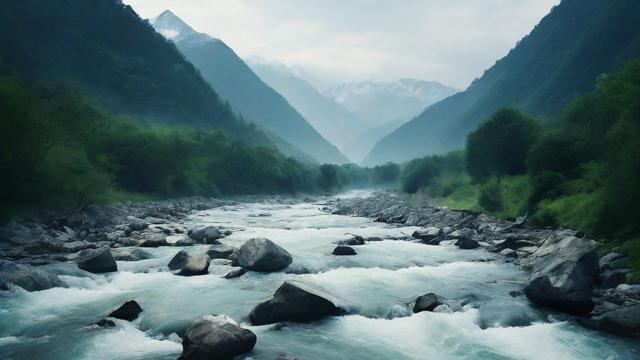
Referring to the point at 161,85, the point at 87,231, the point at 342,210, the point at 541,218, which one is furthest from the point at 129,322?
the point at 161,85

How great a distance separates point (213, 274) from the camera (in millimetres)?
24703

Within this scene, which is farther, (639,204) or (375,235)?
(375,235)

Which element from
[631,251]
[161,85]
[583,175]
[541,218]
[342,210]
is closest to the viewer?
[631,251]

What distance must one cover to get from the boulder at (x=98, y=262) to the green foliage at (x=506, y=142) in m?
59.4

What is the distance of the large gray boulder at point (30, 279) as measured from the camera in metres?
20.5

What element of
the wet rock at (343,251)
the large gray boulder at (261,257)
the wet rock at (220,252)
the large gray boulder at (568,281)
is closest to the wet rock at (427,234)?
the wet rock at (343,251)

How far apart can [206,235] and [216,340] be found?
2442 cm

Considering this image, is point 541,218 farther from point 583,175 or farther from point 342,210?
point 342,210

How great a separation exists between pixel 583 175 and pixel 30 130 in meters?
49.4

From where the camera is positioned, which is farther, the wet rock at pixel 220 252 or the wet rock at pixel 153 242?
the wet rock at pixel 153 242

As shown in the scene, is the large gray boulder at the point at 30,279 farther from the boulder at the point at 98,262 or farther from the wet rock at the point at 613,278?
the wet rock at the point at 613,278

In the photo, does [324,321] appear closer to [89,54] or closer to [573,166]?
[573,166]

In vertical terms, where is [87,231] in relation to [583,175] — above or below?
below

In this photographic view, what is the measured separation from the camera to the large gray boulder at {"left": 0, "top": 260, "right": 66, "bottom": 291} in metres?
20.5
